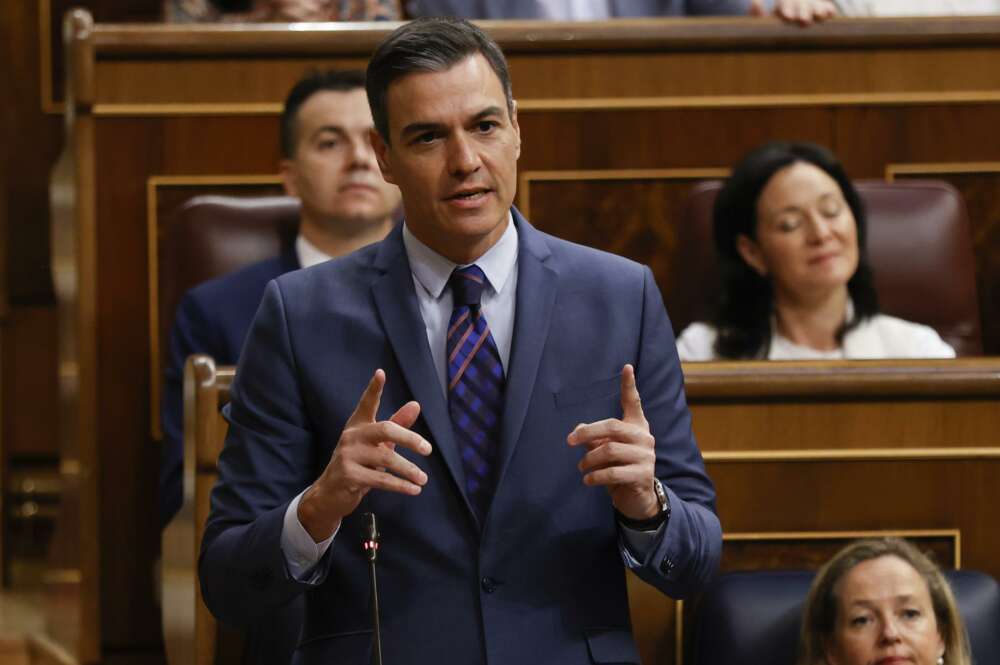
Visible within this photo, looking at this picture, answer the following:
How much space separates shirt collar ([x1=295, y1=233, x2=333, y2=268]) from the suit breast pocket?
22.6 inches

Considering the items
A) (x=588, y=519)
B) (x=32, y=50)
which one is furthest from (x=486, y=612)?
(x=32, y=50)

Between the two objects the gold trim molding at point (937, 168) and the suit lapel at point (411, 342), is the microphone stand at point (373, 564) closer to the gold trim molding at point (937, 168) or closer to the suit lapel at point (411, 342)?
the suit lapel at point (411, 342)

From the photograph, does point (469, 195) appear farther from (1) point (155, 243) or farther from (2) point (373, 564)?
(1) point (155, 243)

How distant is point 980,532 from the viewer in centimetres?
103

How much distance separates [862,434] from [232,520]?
44 cm

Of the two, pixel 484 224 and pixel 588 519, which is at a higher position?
pixel 484 224

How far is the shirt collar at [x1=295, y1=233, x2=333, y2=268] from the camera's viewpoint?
4.25 ft

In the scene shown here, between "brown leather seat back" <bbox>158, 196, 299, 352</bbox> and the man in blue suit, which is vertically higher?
"brown leather seat back" <bbox>158, 196, 299, 352</bbox>

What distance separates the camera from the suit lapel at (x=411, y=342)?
0.73 meters

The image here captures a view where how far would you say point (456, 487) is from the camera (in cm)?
73

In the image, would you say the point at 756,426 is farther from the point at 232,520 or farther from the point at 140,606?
the point at 140,606

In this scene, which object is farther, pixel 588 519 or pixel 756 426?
pixel 756 426

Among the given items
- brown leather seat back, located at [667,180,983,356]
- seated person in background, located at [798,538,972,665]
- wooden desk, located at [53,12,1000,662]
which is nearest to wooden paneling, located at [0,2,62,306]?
wooden desk, located at [53,12,1000,662]

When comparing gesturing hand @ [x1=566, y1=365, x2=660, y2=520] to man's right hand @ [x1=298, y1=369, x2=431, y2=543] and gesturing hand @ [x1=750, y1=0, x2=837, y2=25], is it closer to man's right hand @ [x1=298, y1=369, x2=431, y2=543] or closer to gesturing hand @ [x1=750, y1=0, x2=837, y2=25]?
man's right hand @ [x1=298, y1=369, x2=431, y2=543]
